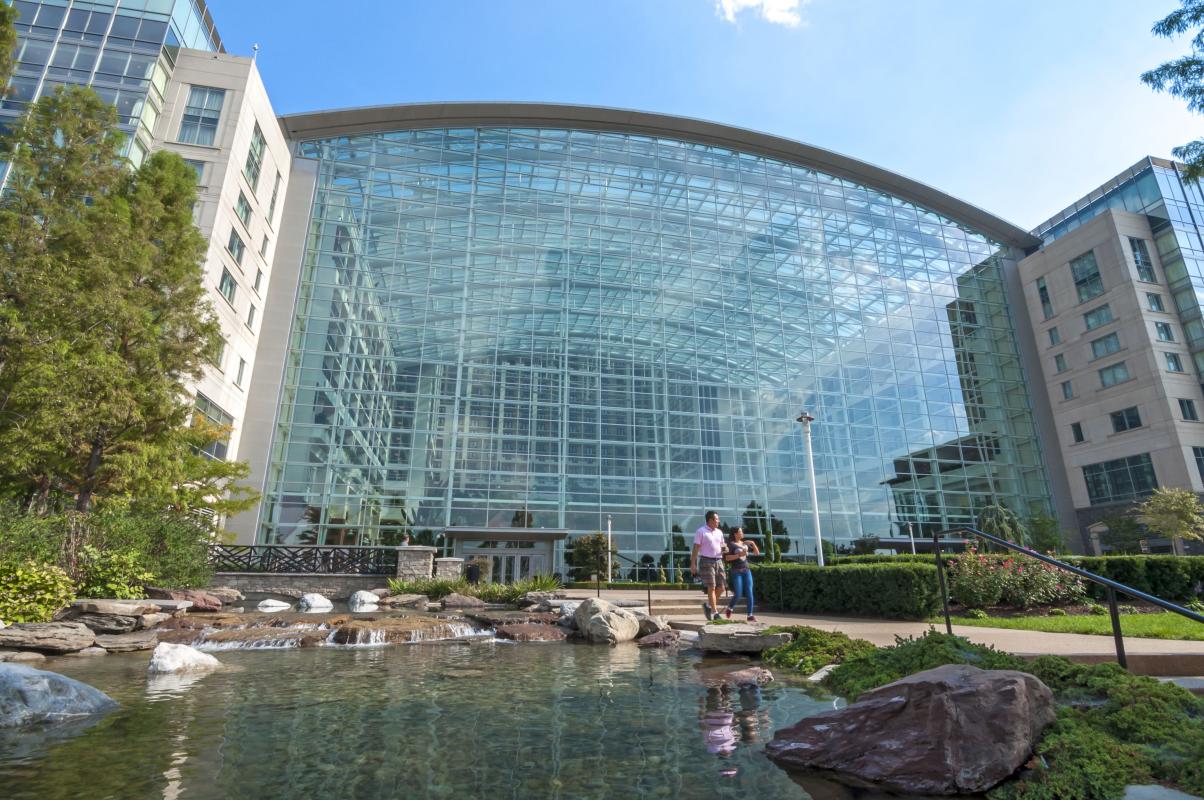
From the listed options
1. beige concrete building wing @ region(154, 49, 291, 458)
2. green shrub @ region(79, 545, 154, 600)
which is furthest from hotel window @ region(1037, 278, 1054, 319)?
green shrub @ region(79, 545, 154, 600)

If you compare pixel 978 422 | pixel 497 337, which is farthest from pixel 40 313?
pixel 978 422

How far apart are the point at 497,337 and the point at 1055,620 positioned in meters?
27.6

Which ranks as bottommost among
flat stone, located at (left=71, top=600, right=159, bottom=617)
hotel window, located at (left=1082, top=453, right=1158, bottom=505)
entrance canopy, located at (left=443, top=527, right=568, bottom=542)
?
flat stone, located at (left=71, top=600, right=159, bottom=617)

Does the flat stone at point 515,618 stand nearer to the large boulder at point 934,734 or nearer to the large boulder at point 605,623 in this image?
the large boulder at point 605,623

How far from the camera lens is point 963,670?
4.21 meters

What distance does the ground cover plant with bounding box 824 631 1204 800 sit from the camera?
3219mm

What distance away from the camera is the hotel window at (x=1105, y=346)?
1529 inches

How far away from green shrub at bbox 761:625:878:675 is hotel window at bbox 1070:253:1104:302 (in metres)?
45.3

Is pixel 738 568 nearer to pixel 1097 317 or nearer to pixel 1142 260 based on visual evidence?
pixel 1097 317

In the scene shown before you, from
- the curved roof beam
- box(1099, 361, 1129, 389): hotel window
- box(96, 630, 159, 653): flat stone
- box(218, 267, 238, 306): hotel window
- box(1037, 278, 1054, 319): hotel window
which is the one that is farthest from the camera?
box(1037, 278, 1054, 319): hotel window

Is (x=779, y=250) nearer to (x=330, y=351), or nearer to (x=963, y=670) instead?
(x=330, y=351)

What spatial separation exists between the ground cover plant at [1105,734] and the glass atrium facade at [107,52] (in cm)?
3320

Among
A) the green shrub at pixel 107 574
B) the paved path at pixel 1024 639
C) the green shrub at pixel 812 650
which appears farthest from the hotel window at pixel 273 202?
the green shrub at pixel 812 650

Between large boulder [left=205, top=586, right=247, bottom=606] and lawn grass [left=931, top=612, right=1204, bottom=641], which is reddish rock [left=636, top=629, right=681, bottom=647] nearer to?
lawn grass [left=931, top=612, right=1204, bottom=641]
